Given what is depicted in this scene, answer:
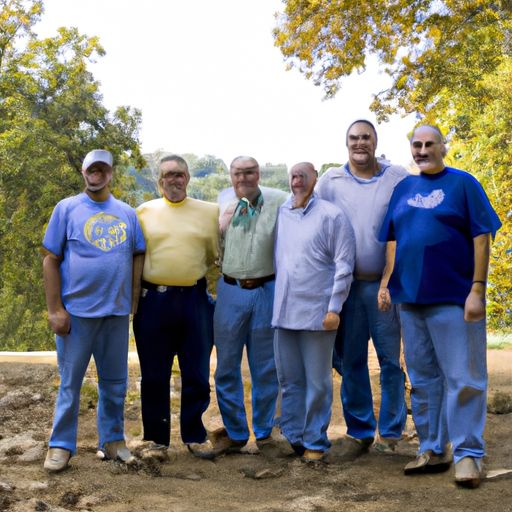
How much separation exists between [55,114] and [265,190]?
60.9ft

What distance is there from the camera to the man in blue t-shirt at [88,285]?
5.27 m

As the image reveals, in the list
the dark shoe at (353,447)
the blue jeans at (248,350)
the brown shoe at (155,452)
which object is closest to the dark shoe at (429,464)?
the dark shoe at (353,447)

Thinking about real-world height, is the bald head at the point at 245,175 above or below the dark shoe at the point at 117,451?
above

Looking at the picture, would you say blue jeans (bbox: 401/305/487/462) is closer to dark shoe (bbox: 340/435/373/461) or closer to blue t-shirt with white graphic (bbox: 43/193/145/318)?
dark shoe (bbox: 340/435/373/461)

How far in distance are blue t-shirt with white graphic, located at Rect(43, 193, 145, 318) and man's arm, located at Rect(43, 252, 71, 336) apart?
4 centimetres

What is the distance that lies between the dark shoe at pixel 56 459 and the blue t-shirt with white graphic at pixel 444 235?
7.65ft

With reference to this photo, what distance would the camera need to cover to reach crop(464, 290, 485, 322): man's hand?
4766mm

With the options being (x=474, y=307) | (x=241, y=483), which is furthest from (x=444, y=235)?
(x=241, y=483)

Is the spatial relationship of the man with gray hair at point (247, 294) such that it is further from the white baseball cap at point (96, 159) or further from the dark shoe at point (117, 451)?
the white baseball cap at point (96, 159)

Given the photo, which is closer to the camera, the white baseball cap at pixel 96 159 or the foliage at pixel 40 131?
the white baseball cap at pixel 96 159

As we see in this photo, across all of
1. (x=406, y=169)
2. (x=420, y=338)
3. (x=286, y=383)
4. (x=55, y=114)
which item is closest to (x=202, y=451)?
(x=286, y=383)

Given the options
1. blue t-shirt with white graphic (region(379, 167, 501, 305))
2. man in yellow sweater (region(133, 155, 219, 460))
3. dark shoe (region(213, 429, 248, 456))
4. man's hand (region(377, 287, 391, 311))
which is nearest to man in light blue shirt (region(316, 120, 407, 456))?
man's hand (region(377, 287, 391, 311))

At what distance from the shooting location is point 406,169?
19.0ft

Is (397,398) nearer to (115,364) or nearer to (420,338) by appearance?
(420,338)
